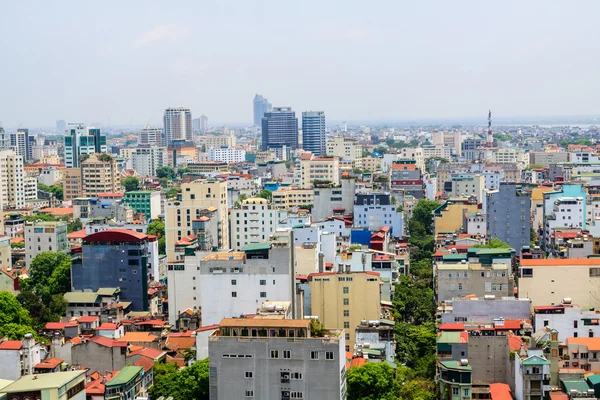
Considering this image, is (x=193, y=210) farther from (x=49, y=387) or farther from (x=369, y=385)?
(x=49, y=387)

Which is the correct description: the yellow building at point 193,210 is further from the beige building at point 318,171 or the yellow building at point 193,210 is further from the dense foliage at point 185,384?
the beige building at point 318,171

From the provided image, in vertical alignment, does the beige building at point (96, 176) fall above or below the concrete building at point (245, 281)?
above

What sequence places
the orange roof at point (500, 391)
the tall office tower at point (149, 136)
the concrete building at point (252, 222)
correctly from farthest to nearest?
the tall office tower at point (149, 136) < the concrete building at point (252, 222) < the orange roof at point (500, 391)

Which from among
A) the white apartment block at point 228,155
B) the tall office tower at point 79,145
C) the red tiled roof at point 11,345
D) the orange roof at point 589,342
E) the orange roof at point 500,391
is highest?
the tall office tower at point 79,145

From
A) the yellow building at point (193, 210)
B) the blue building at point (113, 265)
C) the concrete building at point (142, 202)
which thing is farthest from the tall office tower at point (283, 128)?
the blue building at point (113, 265)

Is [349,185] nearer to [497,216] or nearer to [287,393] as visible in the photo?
[497,216]

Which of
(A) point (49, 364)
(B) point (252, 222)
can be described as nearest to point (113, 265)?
(B) point (252, 222)
